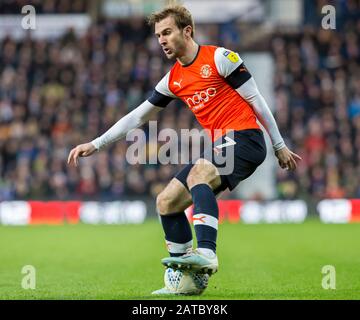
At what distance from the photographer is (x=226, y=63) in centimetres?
730

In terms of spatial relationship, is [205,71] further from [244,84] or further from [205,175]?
[205,175]

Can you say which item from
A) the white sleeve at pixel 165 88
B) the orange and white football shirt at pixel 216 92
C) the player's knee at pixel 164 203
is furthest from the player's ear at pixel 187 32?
the player's knee at pixel 164 203

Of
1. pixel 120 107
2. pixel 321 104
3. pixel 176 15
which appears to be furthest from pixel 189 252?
pixel 321 104

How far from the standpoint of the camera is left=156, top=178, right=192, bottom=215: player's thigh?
738 centimetres

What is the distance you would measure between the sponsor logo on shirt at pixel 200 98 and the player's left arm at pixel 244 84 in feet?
0.55

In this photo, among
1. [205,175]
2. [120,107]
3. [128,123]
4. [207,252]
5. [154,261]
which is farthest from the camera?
[120,107]

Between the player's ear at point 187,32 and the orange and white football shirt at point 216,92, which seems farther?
the player's ear at point 187,32

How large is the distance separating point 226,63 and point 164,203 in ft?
4.12

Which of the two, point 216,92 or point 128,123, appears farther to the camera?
point 128,123

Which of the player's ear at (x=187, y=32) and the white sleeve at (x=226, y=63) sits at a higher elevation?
the player's ear at (x=187, y=32)

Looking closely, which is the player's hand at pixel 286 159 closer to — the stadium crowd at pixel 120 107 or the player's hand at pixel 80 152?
the player's hand at pixel 80 152

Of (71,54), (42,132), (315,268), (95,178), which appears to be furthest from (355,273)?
(71,54)

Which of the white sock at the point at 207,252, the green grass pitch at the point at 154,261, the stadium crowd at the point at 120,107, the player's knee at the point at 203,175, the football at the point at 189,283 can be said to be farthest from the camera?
the stadium crowd at the point at 120,107

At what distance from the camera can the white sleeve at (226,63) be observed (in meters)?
7.30
